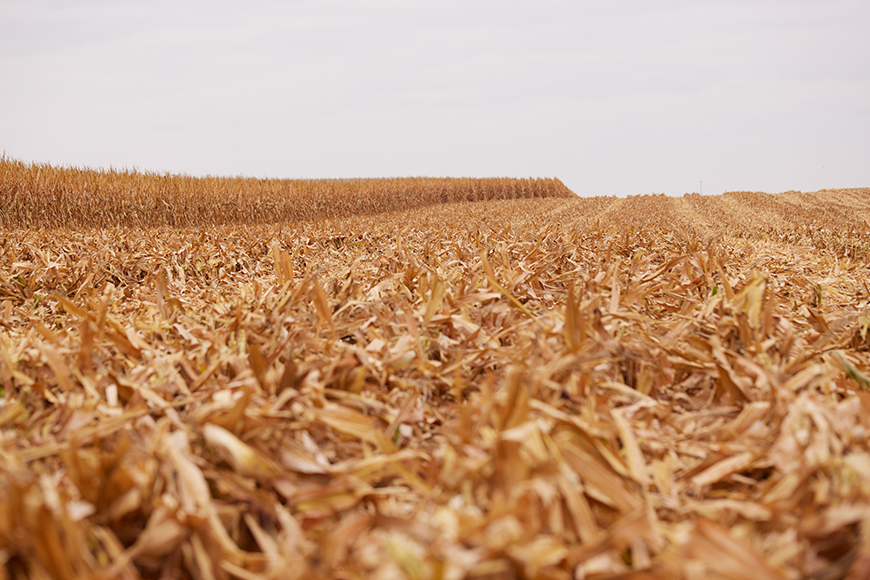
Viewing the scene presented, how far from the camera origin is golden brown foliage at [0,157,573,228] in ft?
38.5

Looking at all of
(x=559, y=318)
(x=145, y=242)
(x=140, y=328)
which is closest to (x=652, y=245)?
(x=559, y=318)

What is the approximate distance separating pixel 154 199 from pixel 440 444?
13684mm

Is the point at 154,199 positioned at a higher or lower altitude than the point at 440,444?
higher

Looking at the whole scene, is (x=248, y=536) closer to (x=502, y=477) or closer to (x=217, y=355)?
(x=502, y=477)

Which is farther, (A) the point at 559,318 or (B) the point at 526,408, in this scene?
(A) the point at 559,318

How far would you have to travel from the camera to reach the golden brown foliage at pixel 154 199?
1173cm

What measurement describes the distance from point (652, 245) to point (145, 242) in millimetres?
4836

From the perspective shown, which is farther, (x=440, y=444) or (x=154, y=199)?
(x=154, y=199)

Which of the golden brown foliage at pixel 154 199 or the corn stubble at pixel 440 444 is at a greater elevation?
the golden brown foliage at pixel 154 199

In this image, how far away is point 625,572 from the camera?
0.83 m

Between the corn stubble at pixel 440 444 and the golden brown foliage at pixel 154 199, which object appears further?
the golden brown foliage at pixel 154 199

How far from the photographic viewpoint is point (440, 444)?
51.2 inches

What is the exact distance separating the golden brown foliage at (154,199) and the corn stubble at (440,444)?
1192 centimetres

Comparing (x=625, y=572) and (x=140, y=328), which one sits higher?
(x=140, y=328)
